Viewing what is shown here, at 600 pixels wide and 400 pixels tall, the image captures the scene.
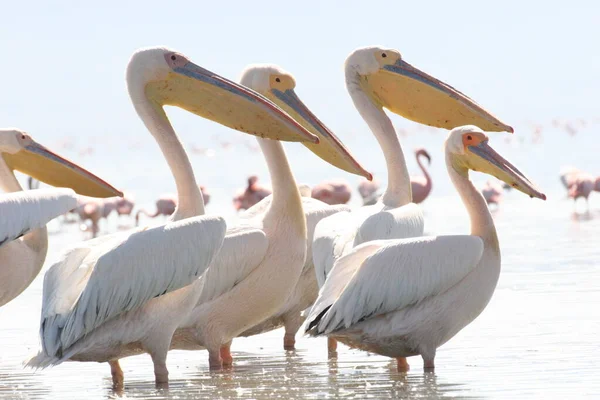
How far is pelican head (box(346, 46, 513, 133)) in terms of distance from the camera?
802 cm

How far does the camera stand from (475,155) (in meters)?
6.90

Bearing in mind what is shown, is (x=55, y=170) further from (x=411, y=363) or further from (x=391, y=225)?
(x=411, y=363)

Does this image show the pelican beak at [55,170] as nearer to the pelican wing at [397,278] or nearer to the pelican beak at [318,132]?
the pelican beak at [318,132]

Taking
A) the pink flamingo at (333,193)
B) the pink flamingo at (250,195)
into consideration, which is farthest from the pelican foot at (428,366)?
the pink flamingo at (250,195)

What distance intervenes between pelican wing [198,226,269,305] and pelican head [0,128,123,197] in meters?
0.87

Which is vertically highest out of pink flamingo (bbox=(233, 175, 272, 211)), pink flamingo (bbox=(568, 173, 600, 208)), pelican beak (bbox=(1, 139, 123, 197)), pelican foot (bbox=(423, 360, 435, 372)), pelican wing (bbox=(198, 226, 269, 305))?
pink flamingo (bbox=(233, 175, 272, 211))

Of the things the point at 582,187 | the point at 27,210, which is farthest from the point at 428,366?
the point at 582,187

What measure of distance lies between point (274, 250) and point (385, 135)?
4.80ft

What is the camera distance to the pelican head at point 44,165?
7449 mm

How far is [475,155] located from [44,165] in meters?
2.42

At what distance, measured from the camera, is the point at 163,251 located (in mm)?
6043

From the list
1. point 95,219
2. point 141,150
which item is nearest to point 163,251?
point 95,219

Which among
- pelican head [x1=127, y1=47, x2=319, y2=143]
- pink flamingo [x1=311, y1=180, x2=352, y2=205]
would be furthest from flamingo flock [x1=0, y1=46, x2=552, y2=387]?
pink flamingo [x1=311, y1=180, x2=352, y2=205]

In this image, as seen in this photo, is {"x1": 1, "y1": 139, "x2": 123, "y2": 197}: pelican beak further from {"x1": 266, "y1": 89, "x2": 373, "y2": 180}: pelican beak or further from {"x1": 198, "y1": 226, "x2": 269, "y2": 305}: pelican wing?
{"x1": 266, "y1": 89, "x2": 373, "y2": 180}: pelican beak
